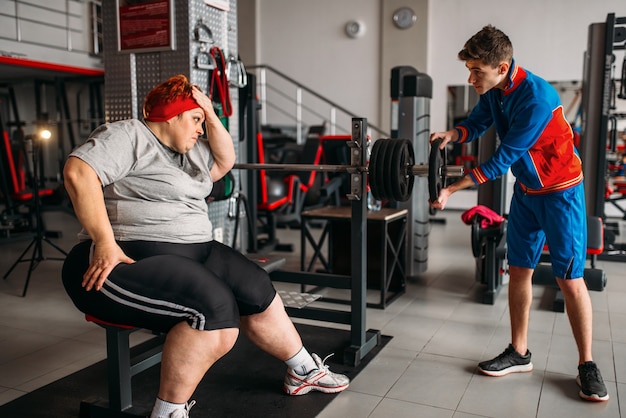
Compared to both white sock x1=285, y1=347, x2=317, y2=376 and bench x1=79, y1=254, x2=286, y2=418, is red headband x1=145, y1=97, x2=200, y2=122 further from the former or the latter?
white sock x1=285, y1=347, x2=317, y2=376

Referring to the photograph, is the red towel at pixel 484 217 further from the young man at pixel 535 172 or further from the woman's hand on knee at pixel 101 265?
the woman's hand on knee at pixel 101 265

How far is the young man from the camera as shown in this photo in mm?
2277

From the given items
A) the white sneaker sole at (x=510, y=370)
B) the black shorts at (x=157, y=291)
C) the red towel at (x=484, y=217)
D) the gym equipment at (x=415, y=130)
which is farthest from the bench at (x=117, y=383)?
the gym equipment at (x=415, y=130)

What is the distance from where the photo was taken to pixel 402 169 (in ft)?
8.32

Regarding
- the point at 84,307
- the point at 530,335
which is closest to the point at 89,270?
the point at 84,307

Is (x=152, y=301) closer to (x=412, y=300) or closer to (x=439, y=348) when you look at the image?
(x=439, y=348)

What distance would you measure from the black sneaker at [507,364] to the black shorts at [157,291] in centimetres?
128

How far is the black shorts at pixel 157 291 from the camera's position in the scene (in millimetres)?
1857

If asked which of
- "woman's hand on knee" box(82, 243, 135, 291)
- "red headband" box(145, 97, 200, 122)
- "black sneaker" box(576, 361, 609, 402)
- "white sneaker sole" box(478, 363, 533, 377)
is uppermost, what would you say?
"red headband" box(145, 97, 200, 122)

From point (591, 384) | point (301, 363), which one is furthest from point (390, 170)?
point (591, 384)

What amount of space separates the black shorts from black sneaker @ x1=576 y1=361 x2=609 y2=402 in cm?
149

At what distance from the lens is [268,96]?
10586 millimetres

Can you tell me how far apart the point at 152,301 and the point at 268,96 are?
356 inches

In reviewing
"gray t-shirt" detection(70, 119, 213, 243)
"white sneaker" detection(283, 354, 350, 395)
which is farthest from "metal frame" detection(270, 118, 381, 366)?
"gray t-shirt" detection(70, 119, 213, 243)
